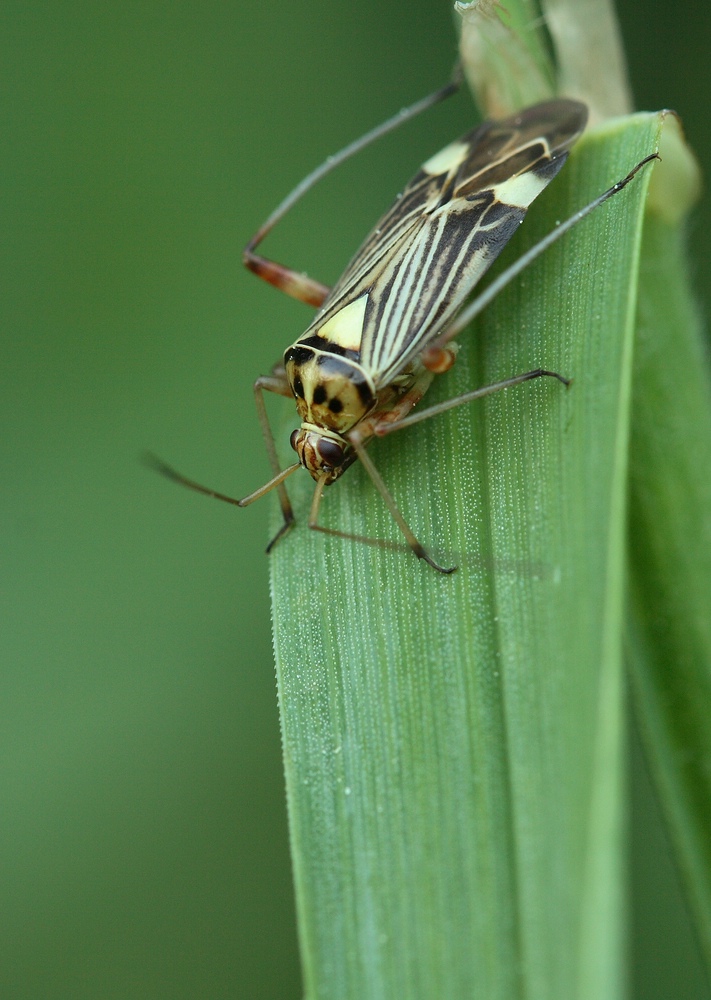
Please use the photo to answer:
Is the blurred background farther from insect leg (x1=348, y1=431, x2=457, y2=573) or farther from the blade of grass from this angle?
the blade of grass

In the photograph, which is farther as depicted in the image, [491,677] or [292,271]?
[292,271]

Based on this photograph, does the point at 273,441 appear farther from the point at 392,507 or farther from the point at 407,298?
the point at 392,507

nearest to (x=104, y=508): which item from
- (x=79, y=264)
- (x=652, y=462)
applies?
A: (x=79, y=264)

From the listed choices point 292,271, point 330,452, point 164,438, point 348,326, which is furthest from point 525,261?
point 164,438

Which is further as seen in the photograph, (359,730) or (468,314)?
(468,314)

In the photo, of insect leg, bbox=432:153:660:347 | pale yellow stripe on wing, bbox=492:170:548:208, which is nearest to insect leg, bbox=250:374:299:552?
insect leg, bbox=432:153:660:347

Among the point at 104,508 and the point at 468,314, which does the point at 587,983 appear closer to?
the point at 468,314

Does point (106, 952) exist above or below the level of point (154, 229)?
below

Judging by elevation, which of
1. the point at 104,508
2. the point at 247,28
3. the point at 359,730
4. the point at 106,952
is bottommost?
the point at 106,952

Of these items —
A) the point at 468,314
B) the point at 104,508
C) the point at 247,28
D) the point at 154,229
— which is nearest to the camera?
the point at 468,314
